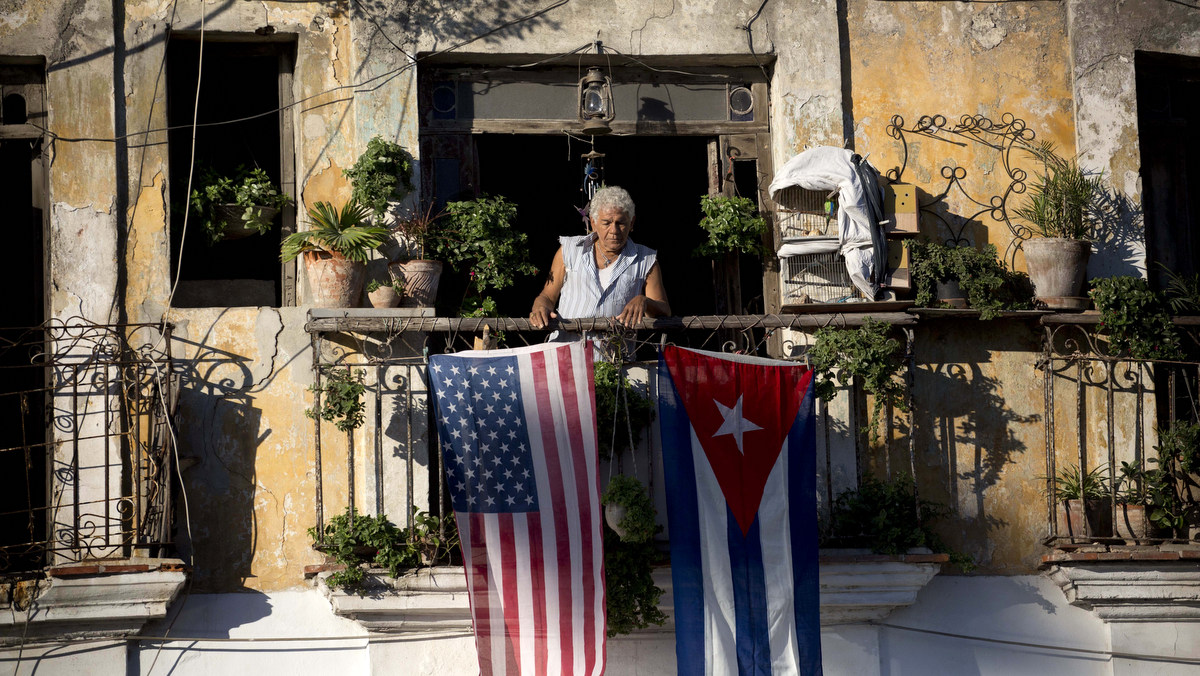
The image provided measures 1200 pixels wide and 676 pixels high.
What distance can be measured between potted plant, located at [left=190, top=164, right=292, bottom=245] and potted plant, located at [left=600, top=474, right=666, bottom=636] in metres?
2.62

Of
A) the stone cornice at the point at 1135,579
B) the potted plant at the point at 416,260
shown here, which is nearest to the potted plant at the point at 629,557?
the potted plant at the point at 416,260

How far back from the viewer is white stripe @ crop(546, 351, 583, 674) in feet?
23.8

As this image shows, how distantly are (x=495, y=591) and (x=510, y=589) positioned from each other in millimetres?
77

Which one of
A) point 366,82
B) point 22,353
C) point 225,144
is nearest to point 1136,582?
point 366,82

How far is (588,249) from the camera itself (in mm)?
8297

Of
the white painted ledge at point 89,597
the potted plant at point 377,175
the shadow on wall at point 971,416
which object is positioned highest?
the potted plant at point 377,175

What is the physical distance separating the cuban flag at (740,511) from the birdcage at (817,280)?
698 millimetres

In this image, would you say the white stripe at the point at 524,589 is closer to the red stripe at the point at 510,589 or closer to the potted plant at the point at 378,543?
the red stripe at the point at 510,589

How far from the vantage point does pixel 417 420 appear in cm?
803

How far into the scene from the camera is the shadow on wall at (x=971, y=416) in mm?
8352

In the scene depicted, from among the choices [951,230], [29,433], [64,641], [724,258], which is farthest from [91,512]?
[951,230]

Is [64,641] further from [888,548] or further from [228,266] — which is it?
[888,548]

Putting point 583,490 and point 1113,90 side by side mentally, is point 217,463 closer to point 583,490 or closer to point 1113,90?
point 583,490

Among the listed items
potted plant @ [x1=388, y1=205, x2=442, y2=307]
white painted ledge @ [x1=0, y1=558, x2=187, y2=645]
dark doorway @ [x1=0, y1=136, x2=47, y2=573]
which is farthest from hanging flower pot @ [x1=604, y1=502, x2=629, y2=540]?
dark doorway @ [x1=0, y1=136, x2=47, y2=573]
